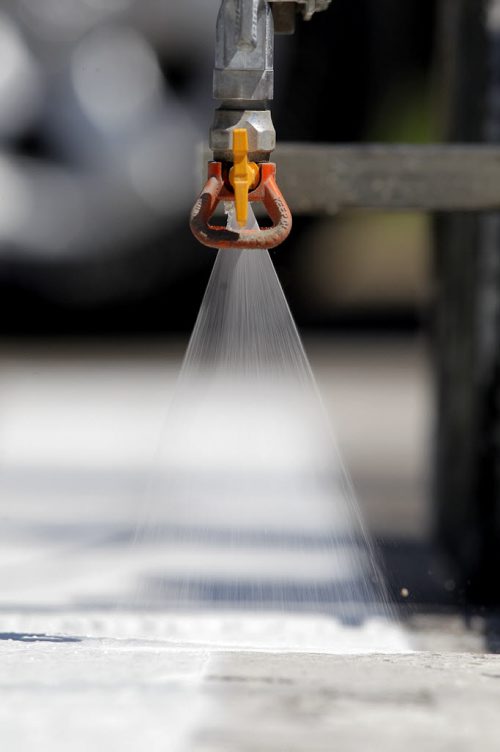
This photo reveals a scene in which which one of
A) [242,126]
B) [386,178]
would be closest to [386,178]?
[386,178]

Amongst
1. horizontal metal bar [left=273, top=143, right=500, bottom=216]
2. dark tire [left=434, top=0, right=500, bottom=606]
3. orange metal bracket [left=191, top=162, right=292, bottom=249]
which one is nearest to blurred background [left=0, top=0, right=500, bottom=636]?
dark tire [left=434, top=0, right=500, bottom=606]

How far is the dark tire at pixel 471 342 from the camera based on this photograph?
3.83m

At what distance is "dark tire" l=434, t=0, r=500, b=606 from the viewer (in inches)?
151

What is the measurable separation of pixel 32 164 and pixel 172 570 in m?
4.31

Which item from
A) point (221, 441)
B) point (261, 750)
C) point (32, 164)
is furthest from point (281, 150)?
point (32, 164)

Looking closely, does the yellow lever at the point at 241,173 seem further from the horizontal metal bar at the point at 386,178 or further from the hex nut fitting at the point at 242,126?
the horizontal metal bar at the point at 386,178

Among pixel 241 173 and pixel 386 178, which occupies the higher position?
pixel 386 178

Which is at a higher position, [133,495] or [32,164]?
[32,164]

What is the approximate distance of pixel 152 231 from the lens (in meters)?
7.92

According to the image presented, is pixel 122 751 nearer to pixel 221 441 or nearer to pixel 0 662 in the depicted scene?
pixel 0 662

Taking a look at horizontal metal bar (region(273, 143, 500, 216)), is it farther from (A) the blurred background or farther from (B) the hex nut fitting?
(A) the blurred background

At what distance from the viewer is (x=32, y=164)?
7.75 m

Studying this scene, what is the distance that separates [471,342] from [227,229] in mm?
1636

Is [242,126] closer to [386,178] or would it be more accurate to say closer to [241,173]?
[241,173]
